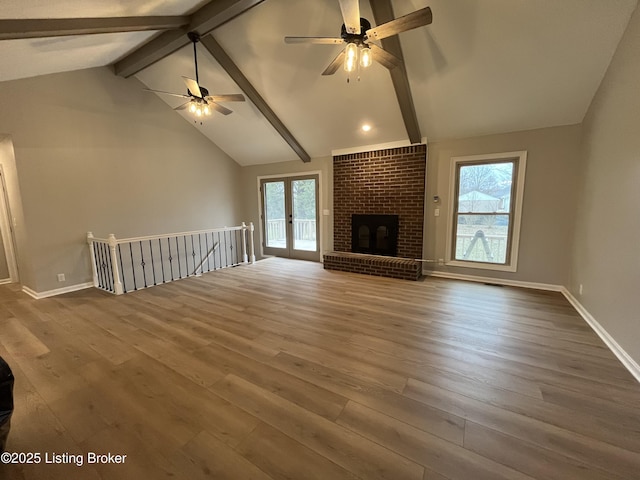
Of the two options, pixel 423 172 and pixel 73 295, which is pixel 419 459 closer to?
pixel 423 172

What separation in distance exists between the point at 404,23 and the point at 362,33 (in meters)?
0.40

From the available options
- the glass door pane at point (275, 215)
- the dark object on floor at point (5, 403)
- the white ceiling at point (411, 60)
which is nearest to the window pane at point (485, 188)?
the white ceiling at point (411, 60)

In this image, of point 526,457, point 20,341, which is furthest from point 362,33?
point 20,341

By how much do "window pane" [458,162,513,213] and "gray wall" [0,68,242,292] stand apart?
5.66 m

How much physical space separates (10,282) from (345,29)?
6.90m

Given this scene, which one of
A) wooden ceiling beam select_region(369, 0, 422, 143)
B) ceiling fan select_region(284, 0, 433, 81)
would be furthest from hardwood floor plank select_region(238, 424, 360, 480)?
wooden ceiling beam select_region(369, 0, 422, 143)

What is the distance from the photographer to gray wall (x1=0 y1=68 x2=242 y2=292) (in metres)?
3.82

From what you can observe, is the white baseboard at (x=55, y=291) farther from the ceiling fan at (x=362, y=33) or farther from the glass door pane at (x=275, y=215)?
the ceiling fan at (x=362, y=33)

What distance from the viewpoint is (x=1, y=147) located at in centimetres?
400

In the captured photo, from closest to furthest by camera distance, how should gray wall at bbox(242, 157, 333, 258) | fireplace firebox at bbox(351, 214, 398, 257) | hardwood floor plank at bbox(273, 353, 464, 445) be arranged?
hardwood floor plank at bbox(273, 353, 464, 445)
fireplace firebox at bbox(351, 214, 398, 257)
gray wall at bbox(242, 157, 333, 258)

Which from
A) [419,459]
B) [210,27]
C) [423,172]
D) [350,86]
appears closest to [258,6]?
[210,27]

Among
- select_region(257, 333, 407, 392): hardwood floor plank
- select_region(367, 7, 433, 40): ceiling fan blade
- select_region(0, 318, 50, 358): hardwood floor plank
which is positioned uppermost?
select_region(367, 7, 433, 40): ceiling fan blade

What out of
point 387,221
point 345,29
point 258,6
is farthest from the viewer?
point 387,221

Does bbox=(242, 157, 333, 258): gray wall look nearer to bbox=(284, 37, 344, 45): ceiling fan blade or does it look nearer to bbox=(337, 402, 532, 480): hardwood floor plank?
bbox=(284, 37, 344, 45): ceiling fan blade
